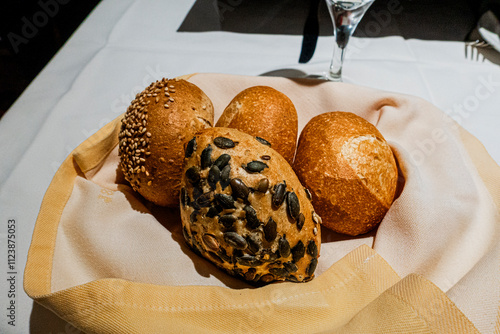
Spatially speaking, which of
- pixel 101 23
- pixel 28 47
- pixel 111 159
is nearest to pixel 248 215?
pixel 111 159

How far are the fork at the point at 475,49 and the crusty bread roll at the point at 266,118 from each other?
0.88 meters

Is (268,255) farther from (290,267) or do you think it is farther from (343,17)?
(343,17)

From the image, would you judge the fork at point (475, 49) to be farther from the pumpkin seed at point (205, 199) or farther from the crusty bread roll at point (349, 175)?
the pumpkin seed at point (205, 199)

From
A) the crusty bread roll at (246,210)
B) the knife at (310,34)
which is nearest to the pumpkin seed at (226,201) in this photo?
the crusty bread roll at (246,210)

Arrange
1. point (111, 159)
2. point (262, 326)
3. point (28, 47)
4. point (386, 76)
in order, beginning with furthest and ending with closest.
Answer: point (28, 47)
point (386, 76)
point (111, 159)
point (262, 326)

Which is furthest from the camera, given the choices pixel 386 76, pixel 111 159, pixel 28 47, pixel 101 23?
pixel 28 47

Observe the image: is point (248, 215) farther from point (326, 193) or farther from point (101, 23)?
point (101, 23)

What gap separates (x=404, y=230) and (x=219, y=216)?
1.13 feet

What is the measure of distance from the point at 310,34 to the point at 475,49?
597 millimetres

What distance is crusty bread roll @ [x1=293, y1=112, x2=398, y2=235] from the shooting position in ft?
2.00

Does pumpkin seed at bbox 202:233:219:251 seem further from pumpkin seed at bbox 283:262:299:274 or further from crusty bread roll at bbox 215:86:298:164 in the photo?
crusty bread roll at bbox 215:86:298:164

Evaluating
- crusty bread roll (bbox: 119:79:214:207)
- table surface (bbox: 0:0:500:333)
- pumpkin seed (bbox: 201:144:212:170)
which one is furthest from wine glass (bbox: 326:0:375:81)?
pumpkin seed (bbox: 201:144:212:170)

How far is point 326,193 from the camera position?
618 millimetres

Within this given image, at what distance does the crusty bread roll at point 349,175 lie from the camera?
0.61 m
